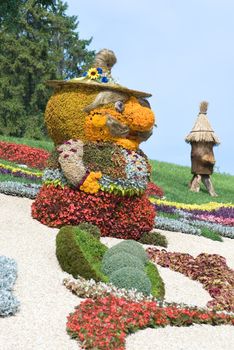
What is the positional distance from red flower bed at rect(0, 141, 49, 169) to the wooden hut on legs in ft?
20.4

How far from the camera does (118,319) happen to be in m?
6.94

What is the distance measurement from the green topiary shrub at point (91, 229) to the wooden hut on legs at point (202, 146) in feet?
48.4

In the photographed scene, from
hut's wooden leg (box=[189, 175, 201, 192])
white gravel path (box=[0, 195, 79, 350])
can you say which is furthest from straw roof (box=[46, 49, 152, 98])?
hut's wooden leg (box=[189, 175, 201, 192])

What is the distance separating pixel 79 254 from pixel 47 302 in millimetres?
1310

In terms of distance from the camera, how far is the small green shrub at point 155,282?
8.75 meters

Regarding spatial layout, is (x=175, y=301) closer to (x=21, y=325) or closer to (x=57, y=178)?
(x=21, y=325)

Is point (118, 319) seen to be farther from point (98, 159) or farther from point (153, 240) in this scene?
point (153, 240)

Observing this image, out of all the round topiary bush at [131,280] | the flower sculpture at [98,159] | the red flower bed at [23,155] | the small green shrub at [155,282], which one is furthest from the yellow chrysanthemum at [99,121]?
the red flower bed at [23,155]

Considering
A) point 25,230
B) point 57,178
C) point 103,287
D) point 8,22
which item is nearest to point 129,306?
point 103,287

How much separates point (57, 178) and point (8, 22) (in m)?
12.7

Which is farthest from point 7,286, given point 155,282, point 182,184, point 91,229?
point 182,184

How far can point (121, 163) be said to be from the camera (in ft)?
39.5

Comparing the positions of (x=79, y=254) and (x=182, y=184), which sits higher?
(x=79, y=254)

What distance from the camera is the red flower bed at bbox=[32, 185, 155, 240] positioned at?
11.9 m
